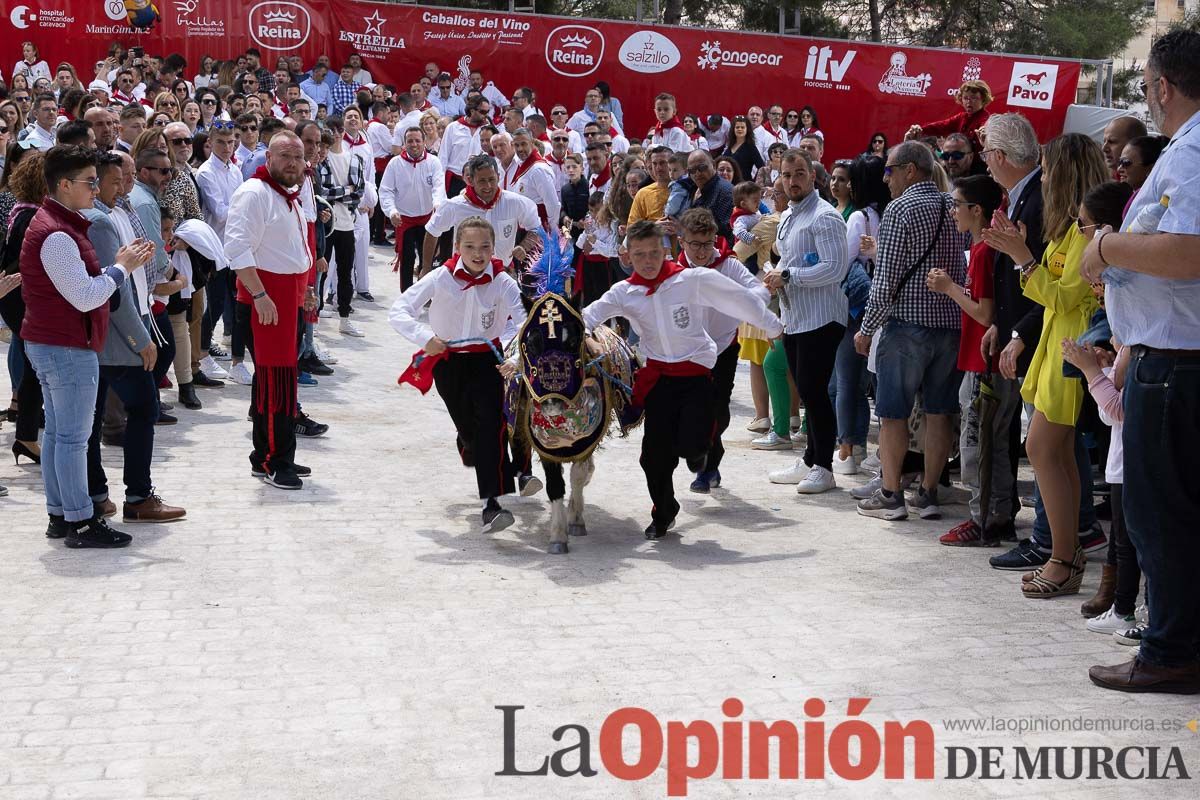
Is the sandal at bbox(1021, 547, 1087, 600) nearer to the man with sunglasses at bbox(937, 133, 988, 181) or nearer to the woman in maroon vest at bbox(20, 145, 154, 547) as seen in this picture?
the man with sunglasses at bbox(937, 133, 988, 181)

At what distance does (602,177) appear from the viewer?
13.9 meters

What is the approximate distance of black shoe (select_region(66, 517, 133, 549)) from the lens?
23.4ft

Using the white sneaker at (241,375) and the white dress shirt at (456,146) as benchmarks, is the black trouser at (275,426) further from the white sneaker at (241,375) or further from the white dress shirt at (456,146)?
the white dress shirt at (456,146)

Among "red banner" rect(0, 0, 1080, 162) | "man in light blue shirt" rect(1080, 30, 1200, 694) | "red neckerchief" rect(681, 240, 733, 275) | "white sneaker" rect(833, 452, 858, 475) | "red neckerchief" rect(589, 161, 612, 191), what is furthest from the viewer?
"red banner" rect(0, 0, 1080, 162)

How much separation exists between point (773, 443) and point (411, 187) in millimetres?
6390

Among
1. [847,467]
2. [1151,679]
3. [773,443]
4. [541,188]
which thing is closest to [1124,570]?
[1151,679]

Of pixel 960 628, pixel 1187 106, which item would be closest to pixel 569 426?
pixel 960 628

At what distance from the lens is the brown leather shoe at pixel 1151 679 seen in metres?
5.04

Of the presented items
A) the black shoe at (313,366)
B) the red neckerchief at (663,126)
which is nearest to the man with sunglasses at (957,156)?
the black shoe at (313,366)

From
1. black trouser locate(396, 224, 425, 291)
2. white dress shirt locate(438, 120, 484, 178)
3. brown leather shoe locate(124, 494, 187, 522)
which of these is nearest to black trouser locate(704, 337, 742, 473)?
brown leather shoe locate(124, 494, 187, 522)

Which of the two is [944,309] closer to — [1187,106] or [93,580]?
[1187,106]

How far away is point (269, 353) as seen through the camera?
863 centimetres

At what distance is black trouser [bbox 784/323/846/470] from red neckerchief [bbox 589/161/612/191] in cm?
558

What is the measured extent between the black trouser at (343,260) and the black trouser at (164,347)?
360 centimetres
